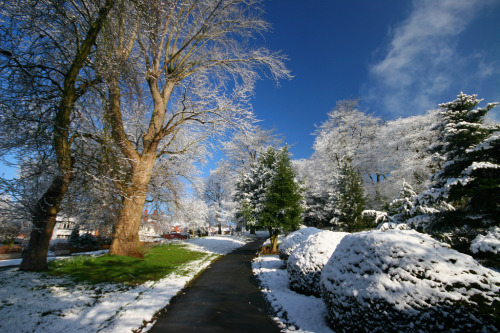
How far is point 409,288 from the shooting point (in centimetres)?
302

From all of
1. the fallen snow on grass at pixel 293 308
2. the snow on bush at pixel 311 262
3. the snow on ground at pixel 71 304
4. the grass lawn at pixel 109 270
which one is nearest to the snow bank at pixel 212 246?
the grass lawn at pixel 109 270

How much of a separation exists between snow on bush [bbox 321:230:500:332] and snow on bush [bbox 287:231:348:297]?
1851 millimetres

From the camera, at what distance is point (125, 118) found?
10500mm

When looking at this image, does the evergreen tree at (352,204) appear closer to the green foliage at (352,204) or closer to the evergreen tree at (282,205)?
the green foliage at (352,204)

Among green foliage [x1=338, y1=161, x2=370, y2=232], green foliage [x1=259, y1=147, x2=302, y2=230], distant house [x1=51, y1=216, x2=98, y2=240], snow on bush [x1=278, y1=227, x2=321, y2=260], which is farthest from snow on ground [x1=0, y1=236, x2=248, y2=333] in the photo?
green foliage [x1=338, y1=161, x2=370, y2=232]

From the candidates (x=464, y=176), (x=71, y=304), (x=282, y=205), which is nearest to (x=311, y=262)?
(x=71, y=304)

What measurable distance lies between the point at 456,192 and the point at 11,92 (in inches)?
452

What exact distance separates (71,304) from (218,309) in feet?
10.6

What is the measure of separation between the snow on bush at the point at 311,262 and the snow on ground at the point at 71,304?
362 centimetres

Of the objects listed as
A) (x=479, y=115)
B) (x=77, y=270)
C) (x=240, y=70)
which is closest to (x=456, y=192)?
(x=479, y=115)

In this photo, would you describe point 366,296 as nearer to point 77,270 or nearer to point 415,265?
point 415,265

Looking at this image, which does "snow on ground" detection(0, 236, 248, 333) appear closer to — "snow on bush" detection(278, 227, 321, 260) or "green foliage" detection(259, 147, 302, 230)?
"snow on bush" detection(278, 227, 321, 260)

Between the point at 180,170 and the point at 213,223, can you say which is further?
the point at 213,223

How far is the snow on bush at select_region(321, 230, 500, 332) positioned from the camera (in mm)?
2715
